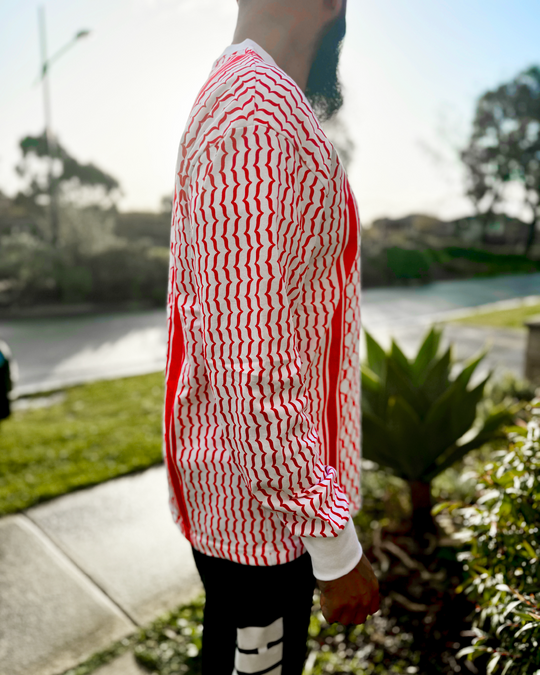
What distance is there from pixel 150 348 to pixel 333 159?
822 cm

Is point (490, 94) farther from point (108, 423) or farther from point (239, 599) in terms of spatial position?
point (239, 599)

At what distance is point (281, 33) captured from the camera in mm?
1073

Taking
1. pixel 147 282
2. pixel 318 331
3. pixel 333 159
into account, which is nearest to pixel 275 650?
pixel 318 331

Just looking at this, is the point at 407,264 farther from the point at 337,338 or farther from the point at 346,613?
the point at 346,613

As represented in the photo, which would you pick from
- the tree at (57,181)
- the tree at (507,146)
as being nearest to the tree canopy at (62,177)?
the tree at (57,181)

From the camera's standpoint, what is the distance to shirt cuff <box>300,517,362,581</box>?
964 millimetres

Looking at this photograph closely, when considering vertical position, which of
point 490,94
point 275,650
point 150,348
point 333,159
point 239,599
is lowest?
point 150,348

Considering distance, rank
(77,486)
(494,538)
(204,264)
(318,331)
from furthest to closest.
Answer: (77,486) → (494,538) → (318,331) → (204,264)

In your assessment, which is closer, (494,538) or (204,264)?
(204,264)

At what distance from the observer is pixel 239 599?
44.8 inches

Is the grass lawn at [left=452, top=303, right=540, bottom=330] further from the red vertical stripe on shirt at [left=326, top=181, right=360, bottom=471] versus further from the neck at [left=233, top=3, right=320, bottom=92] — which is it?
the neck at [left=233, top=3, right=320, bottom=92]

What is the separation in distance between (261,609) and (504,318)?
11.8m

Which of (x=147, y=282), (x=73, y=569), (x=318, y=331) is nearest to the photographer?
(x=318, y=331)

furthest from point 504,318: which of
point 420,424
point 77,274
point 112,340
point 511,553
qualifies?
point 511,553
